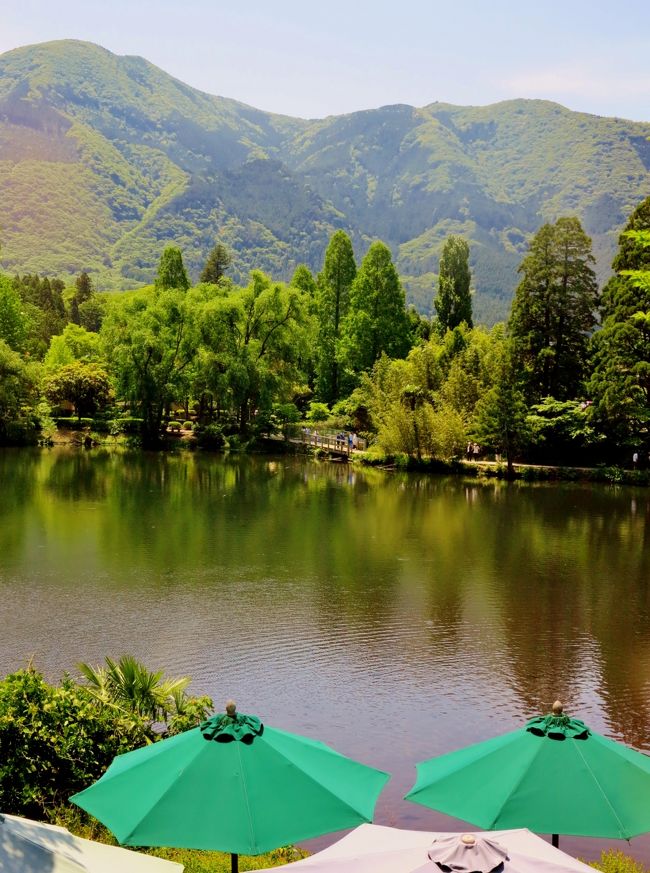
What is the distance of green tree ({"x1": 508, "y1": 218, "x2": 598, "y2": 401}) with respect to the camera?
1761 inches

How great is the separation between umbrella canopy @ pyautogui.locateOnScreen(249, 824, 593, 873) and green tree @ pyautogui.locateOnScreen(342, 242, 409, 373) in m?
54.4

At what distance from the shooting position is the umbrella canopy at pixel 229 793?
5.93 metres

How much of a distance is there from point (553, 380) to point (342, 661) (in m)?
32.7

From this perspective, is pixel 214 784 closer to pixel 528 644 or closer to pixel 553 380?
pixel 528 644

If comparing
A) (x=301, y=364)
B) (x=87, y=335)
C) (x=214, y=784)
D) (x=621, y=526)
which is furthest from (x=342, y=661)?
(x=87, y=335)

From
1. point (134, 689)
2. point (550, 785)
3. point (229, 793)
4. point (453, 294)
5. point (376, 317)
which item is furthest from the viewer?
point (376, 317)

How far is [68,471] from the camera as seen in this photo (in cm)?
3991

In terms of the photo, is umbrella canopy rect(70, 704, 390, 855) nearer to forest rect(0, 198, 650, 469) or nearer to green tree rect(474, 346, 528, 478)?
forest rect(0, 198, 650, 469)

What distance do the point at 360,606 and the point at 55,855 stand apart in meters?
13.5

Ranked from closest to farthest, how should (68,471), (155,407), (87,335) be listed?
(68,471)
(155,407)
(87,335)

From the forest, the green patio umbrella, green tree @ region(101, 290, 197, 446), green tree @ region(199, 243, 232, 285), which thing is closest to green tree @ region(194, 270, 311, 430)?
the forest

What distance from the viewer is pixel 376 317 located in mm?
60688

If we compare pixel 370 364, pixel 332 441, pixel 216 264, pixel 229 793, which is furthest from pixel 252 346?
pixel 229 793

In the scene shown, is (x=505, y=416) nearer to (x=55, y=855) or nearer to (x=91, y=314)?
(x=55, y=855)
